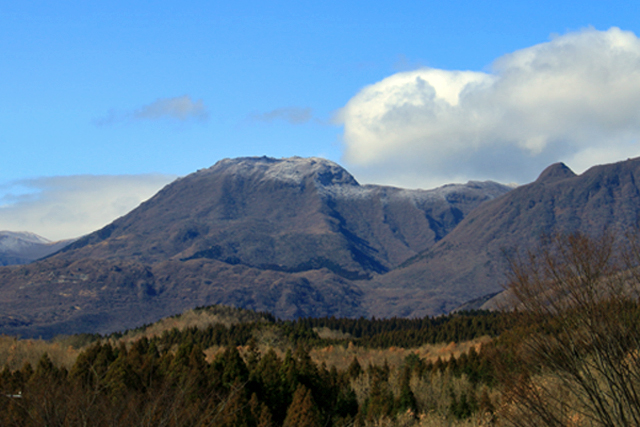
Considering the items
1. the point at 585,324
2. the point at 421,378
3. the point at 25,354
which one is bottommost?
the point at 25,354

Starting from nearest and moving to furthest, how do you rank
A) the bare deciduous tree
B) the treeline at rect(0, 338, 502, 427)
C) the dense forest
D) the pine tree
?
1. the bare deciduous tree
2. the dense forest
3. the pine tree
4. the treeline at rect(0, 338, 502, 427)

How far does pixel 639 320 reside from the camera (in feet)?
94.0

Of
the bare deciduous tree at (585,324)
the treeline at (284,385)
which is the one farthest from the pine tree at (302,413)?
the bare deciduous tree at (585,324)

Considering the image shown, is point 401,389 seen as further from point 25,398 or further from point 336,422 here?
point 25,398

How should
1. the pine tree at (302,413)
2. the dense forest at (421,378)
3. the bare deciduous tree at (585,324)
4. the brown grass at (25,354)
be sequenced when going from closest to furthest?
1. the bare deciduous tree at (585,324)
2. the dense forest at (421,378)
3. the pine tree at (302,413)
4. the brown grass at (25,354)

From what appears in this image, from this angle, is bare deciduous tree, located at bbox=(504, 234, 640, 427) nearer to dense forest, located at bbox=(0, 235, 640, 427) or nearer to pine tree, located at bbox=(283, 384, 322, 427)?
dense forest, located at bbox=(0, 235, 640, 427)

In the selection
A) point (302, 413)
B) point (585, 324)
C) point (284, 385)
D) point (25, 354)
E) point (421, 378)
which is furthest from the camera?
point (25, 354)

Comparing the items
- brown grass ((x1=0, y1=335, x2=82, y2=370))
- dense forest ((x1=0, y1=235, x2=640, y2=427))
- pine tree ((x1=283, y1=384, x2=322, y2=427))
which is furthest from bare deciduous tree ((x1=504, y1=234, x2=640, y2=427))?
brown grass ((x1=0, y1=335, x2=82, y2=370))

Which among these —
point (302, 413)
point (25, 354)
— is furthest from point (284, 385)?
point (25, 354)

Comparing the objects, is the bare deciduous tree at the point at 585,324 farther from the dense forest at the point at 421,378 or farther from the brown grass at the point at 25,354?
the brown grass at the point at 25,354

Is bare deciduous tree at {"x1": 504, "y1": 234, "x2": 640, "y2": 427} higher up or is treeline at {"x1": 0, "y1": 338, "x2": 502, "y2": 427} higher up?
bare deciduous tree at {"x1": 504, "y1": 234, "x2": 640, "y2": 427}

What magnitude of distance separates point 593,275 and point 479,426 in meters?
35.1

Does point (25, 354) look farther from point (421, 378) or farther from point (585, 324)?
point (585, 324)

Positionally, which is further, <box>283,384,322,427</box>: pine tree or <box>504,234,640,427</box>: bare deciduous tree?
<box>283,384,322,427</box>: pine tree
